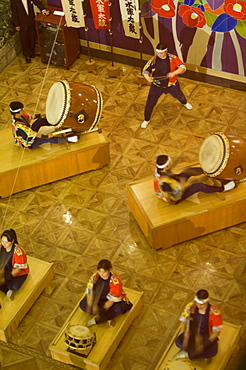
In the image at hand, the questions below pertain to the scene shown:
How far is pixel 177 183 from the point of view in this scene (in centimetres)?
672

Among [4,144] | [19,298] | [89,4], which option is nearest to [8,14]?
[89,4]

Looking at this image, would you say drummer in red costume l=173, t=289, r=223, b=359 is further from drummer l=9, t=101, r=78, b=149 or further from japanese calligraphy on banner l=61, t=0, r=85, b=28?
japanese calligraphy on banner l=61, t=0, r=85, b=28

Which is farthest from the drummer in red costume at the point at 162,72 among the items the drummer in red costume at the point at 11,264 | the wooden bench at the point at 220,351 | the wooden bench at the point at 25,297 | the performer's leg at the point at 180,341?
the performer's leg at the point at 180,341

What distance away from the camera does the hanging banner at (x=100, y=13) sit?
8789 mm

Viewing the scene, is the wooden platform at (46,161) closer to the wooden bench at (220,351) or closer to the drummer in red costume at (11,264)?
the drummer in red costume at (11,264)

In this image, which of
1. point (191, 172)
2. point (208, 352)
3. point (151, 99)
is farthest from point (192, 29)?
point (208, 352)

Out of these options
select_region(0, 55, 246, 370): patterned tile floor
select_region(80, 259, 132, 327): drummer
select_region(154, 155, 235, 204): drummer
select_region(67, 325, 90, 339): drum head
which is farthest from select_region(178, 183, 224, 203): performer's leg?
select_region(67, 325, 90, 339): drum head

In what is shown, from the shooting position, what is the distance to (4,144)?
786 centimetres

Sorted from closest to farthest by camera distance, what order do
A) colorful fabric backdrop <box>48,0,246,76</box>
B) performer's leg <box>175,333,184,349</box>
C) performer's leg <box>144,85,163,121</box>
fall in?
performer's leg <box>175,333,184,349</box> < performer's leg <box>144,85,163,121</box> < colorful fabric backdrop <box>48,0,246,76</box>

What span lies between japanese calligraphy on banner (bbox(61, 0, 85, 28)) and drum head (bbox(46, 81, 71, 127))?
1.96m

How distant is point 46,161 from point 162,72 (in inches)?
71.3

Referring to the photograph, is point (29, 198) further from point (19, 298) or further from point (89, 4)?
point (89, 4)

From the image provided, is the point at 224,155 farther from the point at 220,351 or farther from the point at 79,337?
the point at 79,337

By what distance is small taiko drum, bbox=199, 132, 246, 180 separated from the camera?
21.5 ft
